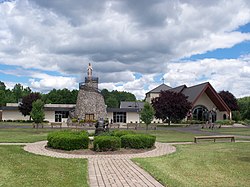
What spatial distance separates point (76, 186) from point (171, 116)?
41.5m

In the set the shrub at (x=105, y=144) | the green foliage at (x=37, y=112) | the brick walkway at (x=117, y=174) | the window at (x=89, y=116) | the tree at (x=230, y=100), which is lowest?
the brick walkway at (x=117, y=174)

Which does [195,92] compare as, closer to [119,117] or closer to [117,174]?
[119,117]

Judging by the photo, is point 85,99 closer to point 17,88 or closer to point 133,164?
point 133,164

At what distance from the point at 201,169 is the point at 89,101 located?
45.7 metres

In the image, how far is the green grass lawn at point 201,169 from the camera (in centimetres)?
858

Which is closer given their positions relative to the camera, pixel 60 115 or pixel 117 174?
pixel 117 174

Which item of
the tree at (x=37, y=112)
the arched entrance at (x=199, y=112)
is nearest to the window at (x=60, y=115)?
the arched entrance at (x=199, y=112)

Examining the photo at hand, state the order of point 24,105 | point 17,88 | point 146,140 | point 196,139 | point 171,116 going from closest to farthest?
point 146,140
point 196,139
point 171,116
point 24,105
point 17,88

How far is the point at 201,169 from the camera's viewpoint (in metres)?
10.5

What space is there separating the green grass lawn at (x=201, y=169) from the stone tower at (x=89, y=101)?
42.1 metres

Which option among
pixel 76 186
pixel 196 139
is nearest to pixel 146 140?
pixel 196 139

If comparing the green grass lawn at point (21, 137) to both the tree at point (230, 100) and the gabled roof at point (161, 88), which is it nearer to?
the tree at point (230, 100)

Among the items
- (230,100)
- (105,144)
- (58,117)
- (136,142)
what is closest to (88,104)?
(58,117)

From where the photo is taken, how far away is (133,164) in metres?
11.6
